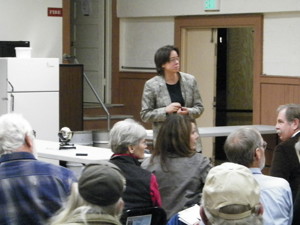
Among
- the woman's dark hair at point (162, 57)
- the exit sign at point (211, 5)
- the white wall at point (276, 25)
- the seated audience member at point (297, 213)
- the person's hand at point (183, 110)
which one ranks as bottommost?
the seated audience member at point (297, 213)

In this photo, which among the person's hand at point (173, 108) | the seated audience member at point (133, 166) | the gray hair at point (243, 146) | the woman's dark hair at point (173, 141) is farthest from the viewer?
the person's hand at point (173, 108)

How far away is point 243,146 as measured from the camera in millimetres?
3674

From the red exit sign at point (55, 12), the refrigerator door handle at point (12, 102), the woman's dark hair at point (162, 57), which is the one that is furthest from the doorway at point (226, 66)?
the woman's dark hair at point (162, 57)

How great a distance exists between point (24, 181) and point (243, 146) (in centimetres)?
108

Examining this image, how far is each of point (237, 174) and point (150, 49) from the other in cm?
892

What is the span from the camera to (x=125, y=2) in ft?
37.9

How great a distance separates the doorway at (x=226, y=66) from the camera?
33.0 ft

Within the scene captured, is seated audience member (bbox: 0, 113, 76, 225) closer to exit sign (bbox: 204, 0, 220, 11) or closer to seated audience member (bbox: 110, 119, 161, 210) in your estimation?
seated audience member (bbox: 110, 119, 161, 210)

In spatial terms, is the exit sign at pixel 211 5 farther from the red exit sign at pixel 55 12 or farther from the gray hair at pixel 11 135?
the gray hair at pixel 11 135

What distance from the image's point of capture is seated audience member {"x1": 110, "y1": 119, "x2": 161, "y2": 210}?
3943mm

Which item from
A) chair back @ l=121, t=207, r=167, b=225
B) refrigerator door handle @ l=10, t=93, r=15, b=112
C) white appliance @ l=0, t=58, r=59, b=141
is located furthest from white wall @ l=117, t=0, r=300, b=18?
chair back @ l=121, t=207, r=167, b=225

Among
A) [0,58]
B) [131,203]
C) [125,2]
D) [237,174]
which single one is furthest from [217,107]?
[237,174]

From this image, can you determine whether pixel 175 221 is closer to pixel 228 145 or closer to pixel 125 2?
pixel 228 145

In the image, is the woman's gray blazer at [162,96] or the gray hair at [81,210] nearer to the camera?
the gray hair at [81,210]
